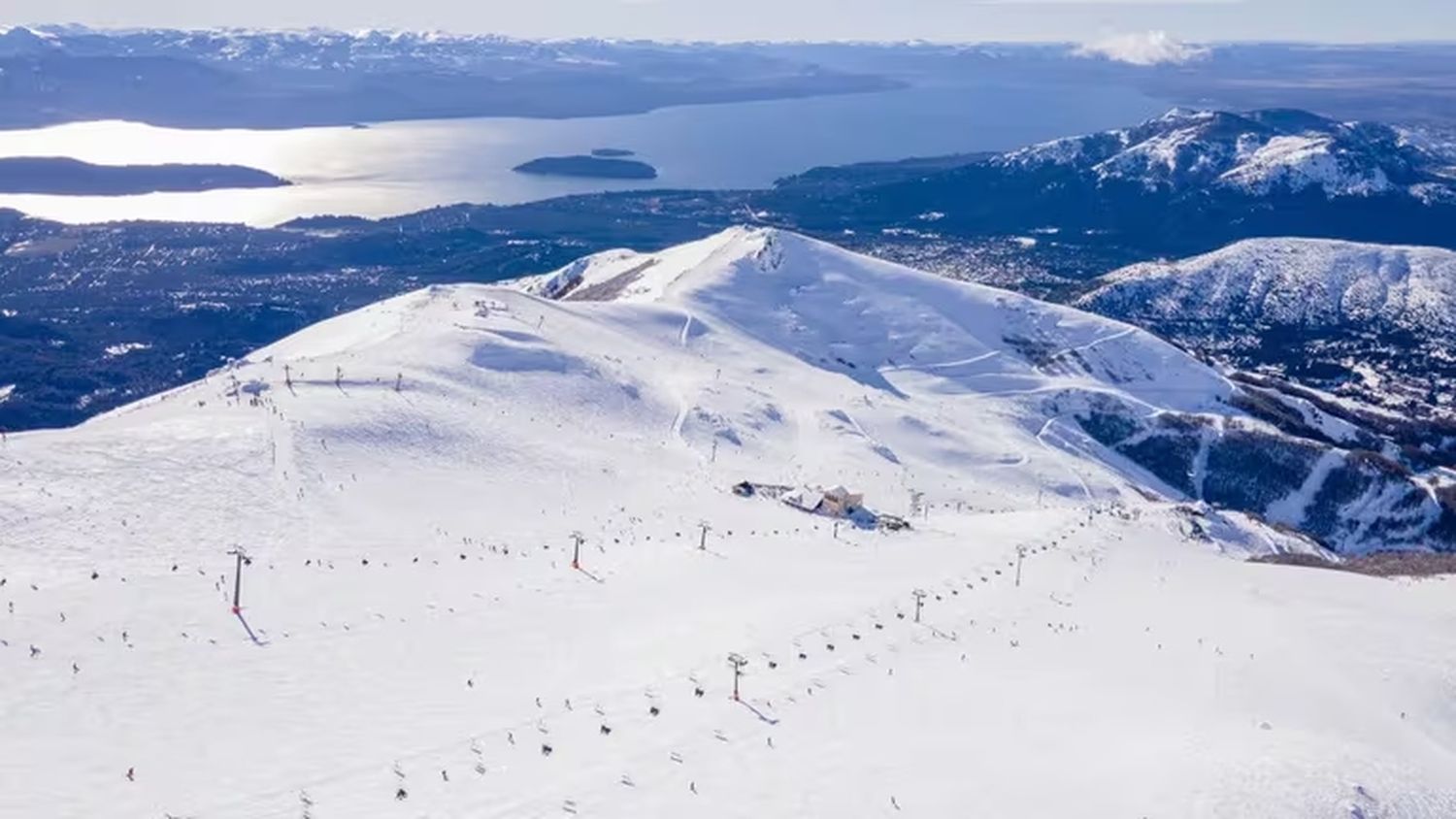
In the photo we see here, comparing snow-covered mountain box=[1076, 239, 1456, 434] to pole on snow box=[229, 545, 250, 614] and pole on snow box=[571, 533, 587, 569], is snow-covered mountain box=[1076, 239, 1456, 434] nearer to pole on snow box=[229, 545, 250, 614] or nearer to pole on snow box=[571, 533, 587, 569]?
pole on snow box=[571, 533, 587, 569]

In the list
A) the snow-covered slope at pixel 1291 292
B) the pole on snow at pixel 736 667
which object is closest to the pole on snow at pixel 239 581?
the pole on snow at pixel 736 667

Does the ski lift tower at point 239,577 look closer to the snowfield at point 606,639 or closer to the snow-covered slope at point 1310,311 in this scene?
the snowfield at point 606,639

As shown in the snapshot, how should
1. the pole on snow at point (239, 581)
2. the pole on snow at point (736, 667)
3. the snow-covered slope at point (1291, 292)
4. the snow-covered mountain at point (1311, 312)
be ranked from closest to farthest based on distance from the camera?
the pole on snow at point (736, 667)
the pole on snow at point (239, 581)
the snow-covered mountain at point (1311, 312)
the snow-covered slope at point (1291, 292)

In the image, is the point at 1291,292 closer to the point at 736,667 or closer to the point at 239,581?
the point at 736,667

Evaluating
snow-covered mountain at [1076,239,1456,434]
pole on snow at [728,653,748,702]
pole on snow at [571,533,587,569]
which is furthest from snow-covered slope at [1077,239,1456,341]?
pole on snow at [728,653,748,702]

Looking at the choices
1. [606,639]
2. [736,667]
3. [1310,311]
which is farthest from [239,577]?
[1310,311]
